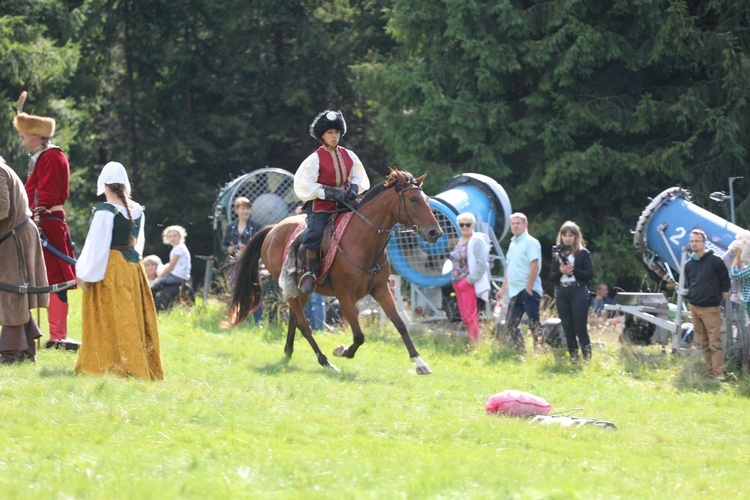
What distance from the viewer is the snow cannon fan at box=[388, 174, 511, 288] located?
54.3 ft

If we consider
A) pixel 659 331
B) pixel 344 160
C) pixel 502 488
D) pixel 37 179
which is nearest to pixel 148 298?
pixel 37 179

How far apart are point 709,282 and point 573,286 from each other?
1.79m

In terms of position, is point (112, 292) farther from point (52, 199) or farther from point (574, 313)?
point (574, 313)

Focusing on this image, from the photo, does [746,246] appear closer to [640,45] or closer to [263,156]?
[640,45]

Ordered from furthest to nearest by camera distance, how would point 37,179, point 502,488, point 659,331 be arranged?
point 659,331 < point 37,179 < point 502,488

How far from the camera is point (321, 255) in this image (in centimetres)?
1219

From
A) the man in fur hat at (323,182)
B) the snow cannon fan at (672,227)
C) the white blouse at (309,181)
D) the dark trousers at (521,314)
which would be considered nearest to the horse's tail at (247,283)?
the man in fur hat at (323,182)

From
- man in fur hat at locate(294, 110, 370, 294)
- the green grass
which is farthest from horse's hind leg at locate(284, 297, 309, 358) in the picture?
man in fur hat at locate(294, 110, 370, 294)

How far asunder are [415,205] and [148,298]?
116 inches

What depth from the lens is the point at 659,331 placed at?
1518 centimetres

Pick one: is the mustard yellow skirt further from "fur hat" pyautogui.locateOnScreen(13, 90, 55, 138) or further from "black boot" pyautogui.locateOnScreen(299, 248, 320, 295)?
"black boot" pyautogui.locateOnScreen(299, 248, 320, 295)

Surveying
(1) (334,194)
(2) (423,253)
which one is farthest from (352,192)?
(2) (423,253)

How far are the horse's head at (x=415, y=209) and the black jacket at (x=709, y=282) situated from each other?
3.17 meters

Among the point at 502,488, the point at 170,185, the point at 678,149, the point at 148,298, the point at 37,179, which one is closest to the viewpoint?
the point at 502,488
